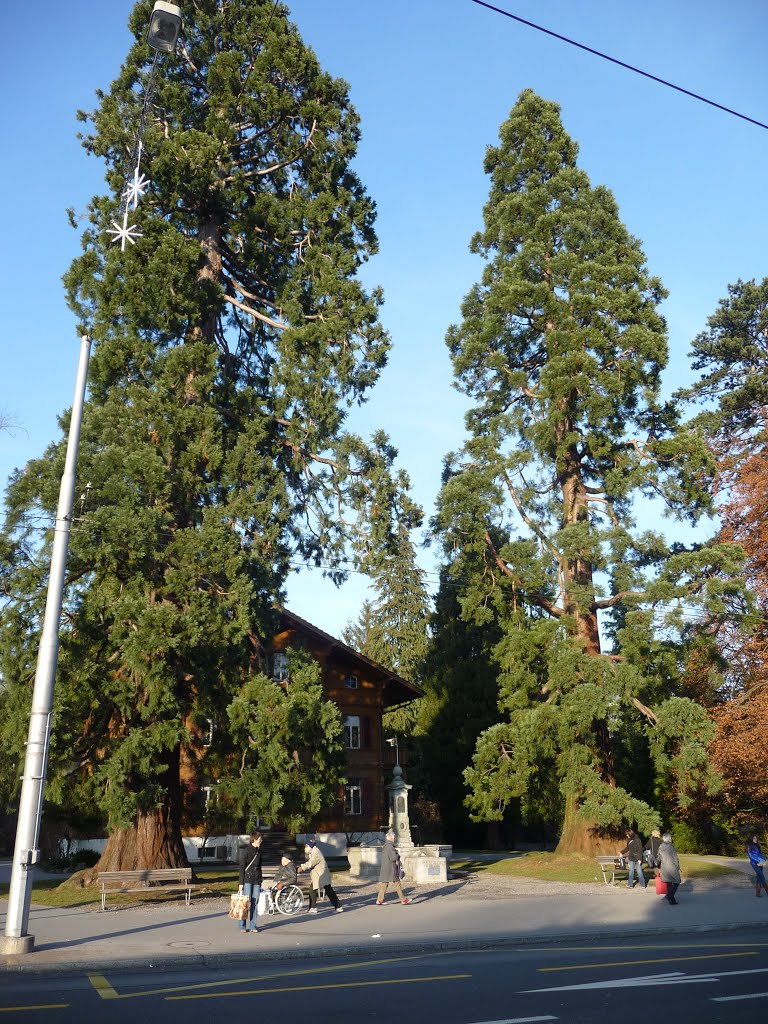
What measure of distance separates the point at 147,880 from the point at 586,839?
1414cm

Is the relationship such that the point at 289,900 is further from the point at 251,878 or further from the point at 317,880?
the point at 251,878

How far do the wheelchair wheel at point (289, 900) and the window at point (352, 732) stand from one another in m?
24.9

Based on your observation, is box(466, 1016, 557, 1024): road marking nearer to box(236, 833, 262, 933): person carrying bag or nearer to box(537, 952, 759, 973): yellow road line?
box(537, 952, 759, 973): yellow road line

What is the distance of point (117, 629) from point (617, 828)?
16.8 metres

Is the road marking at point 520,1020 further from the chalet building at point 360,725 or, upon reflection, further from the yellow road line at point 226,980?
the chalet building at point 360,725

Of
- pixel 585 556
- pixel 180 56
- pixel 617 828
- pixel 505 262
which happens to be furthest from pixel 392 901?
pixel 180 56

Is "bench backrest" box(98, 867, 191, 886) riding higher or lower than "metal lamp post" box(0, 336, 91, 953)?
lower

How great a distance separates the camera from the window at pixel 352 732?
41.9m

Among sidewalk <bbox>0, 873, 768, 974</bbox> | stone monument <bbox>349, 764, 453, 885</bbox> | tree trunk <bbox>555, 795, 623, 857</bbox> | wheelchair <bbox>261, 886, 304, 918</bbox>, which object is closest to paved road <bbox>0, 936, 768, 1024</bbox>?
sidewalk <bbox>0, 873, 768, 974</bbox>

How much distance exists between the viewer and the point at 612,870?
23.4m

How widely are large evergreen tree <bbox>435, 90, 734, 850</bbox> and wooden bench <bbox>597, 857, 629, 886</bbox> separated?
1185 mm

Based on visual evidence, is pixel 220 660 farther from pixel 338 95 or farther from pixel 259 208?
pixel 338 95

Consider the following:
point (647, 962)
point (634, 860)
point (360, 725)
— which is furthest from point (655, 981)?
point (360, 725)

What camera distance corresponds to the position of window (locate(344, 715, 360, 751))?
138ft
